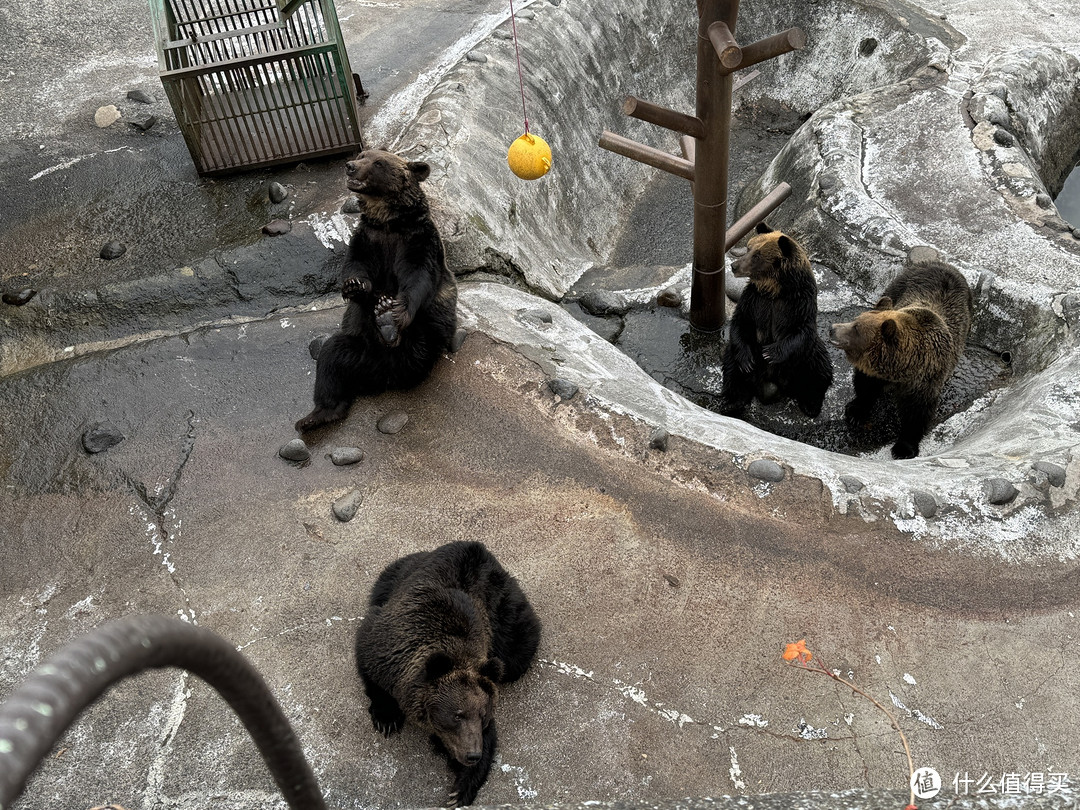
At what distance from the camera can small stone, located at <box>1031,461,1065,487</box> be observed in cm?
473

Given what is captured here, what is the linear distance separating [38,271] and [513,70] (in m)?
5.60

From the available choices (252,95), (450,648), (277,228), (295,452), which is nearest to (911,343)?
(450,648)

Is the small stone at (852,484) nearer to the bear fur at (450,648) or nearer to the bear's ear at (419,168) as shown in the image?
the bear fur at (450,648)

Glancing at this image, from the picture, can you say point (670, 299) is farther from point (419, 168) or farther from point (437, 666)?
point (437, 666)

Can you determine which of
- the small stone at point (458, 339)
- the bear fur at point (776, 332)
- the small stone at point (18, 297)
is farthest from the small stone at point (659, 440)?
the small stone at point (18, 297)

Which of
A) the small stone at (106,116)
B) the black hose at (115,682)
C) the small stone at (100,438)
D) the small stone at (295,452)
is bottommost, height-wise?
the small stone at (295,452)

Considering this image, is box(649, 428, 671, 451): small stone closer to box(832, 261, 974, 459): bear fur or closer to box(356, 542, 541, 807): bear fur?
box(356, 542, 541, 807): bear fur

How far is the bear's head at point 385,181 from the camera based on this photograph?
527cm

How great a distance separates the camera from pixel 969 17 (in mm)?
11242

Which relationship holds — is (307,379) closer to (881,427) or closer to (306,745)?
(306,745)

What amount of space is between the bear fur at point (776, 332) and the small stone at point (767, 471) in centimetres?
167

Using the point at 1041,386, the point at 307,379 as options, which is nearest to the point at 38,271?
the point at 307,379

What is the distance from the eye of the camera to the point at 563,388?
17.7ft

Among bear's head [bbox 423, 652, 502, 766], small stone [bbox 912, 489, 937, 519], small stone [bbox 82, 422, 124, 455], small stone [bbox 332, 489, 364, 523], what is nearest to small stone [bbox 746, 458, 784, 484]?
small stone [bbox 912, 489, 937, 519]
